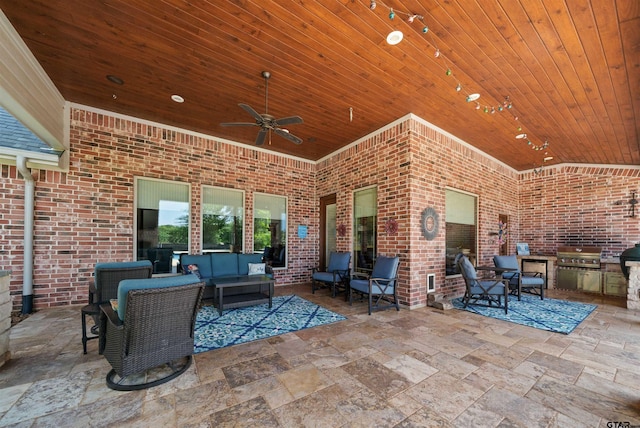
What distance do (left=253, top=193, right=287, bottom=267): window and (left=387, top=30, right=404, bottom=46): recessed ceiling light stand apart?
14.5 ft

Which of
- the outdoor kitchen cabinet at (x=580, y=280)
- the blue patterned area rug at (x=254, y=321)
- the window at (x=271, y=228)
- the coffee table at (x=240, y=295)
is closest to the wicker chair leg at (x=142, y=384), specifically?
the blue patterned area rug at (x=254, y=321)

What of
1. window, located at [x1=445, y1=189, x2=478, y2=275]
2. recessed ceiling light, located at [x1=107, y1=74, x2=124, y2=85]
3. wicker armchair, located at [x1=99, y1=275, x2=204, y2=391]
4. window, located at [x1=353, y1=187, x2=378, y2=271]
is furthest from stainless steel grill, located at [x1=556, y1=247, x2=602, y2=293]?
recessed ceiling light, located at [x1=107, y1=74, x2=124, y2=85]

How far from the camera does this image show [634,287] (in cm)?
447

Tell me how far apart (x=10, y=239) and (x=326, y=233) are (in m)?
5.68

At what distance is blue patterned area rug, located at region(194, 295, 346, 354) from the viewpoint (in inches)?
121

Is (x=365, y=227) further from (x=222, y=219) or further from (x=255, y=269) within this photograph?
(x=222, y=219)

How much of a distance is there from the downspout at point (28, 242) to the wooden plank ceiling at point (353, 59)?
149cm

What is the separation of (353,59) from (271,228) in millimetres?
4279

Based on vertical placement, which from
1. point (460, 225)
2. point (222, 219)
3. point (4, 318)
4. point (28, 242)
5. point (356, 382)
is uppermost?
point (222, 219)

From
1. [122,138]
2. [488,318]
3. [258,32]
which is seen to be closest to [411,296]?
[488,318]

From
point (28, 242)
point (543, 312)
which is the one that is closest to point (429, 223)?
point (543, 312)

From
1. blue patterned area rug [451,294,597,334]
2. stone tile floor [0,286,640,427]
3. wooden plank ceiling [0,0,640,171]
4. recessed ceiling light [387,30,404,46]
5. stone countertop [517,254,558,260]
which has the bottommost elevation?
blue patterned area rug [451,294,597,334]

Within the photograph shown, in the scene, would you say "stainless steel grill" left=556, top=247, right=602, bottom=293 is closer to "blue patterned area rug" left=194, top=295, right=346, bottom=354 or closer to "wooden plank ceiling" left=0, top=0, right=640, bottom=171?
"wooden plank ceiling" left=0, top=0, right=640, bottom=171

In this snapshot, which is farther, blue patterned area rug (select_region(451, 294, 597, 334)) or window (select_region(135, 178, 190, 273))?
window (select_region(135, 178, 190, 273))
